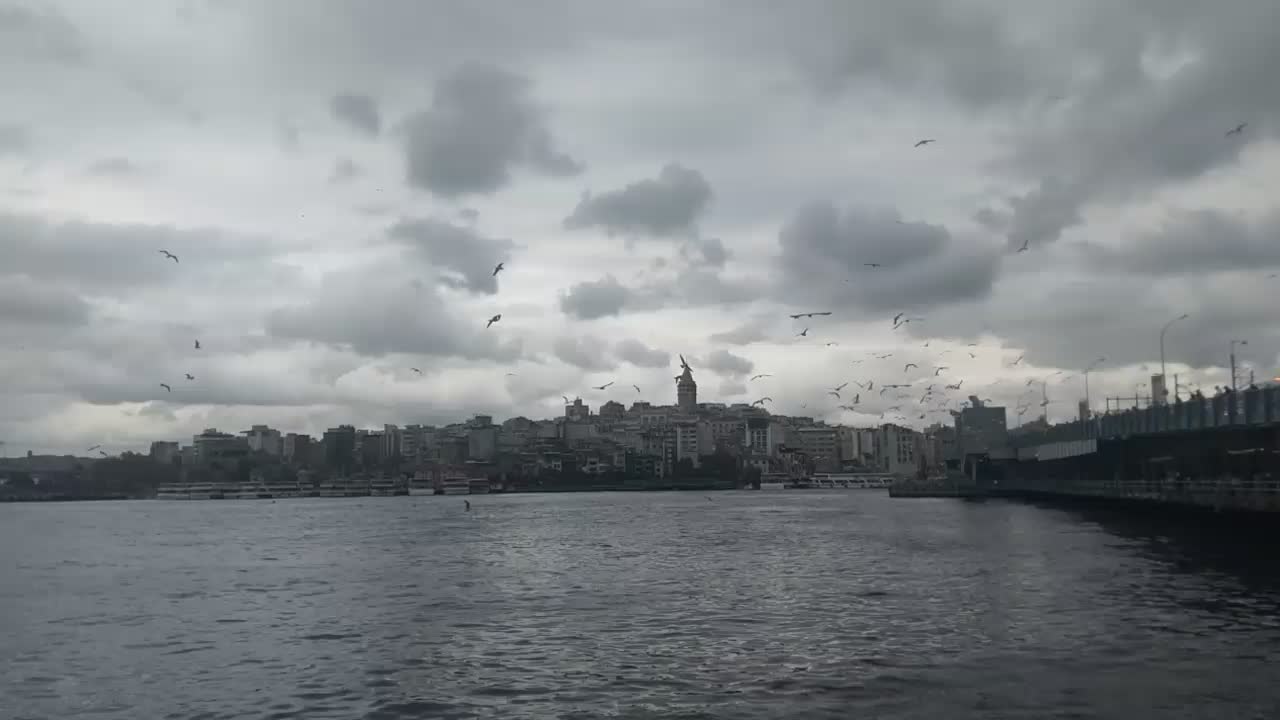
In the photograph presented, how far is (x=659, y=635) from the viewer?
3014cm

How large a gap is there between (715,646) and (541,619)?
7920 millimetres

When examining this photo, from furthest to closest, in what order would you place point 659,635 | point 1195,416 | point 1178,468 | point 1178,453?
point 1178,468, point 1178,453, point 1195,416, point 659,635

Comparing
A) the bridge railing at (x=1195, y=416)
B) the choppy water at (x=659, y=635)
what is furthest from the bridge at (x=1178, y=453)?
the choppy water at (x=659, y=635)

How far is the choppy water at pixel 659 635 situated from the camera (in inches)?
878

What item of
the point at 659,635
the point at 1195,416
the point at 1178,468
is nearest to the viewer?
the point at 659,635

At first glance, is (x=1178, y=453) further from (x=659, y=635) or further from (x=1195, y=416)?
(x=659, y=635)

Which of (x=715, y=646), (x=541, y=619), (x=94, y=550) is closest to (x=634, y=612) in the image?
(x=541, y=619)

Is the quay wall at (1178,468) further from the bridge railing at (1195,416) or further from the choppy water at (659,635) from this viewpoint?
the choppy water at (659,635)

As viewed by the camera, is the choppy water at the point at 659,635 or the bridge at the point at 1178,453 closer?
the choppy water at the point at 659,635

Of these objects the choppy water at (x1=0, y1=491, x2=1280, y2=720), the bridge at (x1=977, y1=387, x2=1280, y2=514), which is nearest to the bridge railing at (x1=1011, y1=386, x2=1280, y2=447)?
the bridge at (x1=977, y1=387, x2=1280, y2=514)

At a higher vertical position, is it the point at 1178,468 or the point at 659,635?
the point at 1178,468

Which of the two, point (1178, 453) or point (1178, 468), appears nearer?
point (1178, 453)

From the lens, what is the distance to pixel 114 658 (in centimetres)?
2922

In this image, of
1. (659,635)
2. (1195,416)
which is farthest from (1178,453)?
(659,635)
